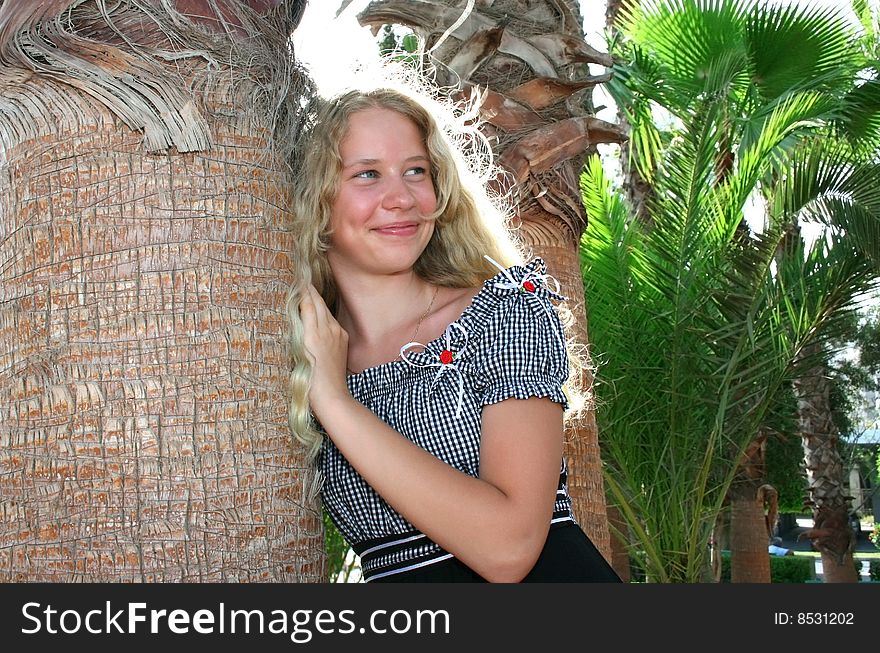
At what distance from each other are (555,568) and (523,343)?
49 centimetres

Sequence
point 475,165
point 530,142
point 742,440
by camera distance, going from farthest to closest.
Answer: point 742,440 < point 530,142 < point 475,165

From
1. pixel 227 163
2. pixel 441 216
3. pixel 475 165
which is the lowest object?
pixel 227 163

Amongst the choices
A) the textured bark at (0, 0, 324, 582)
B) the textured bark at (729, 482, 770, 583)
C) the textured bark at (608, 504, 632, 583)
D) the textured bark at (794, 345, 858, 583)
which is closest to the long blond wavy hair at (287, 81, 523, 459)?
the textured bark at (0, 0, 324, 582)

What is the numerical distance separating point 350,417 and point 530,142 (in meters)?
2.00

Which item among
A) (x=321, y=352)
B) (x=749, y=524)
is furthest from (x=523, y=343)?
(x=749, y=524)

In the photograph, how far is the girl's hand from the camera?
77.7 inches

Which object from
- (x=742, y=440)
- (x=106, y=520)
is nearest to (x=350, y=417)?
(x=106, y=520)

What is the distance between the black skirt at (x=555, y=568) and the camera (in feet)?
6.67

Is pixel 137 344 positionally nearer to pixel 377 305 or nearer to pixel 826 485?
pixel 377 305

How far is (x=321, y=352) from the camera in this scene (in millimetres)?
2016

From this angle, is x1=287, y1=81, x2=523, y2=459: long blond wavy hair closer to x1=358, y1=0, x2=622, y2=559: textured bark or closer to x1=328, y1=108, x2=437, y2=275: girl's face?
x1=328, y1=108, x2=437, y2=275: girl's face

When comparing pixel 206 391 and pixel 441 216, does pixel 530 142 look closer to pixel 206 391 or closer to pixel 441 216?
pixel 441 216
